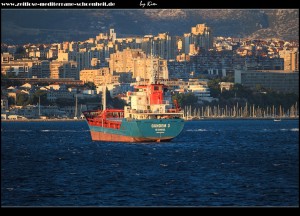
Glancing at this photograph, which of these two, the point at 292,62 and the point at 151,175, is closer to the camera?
the point at 151,175

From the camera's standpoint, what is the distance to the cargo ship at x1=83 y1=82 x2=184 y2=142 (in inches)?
2420

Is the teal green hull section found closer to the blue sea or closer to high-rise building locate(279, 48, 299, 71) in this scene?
the blue sea

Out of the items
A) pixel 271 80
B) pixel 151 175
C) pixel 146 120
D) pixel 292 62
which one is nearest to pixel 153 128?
pixel 146 120

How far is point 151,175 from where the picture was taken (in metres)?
43.1

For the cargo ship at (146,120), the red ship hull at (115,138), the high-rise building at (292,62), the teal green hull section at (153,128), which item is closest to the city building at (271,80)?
the high-rise building at (292,62)

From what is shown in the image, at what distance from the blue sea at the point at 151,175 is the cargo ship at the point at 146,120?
696mm

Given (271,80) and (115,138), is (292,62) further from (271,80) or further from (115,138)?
(115,138)

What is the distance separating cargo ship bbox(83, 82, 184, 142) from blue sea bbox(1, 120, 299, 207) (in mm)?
696

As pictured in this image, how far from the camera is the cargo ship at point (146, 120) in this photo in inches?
2420

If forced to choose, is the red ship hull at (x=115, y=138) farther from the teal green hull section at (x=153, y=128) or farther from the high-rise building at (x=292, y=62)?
the high-rise building at (x=292, y=62)

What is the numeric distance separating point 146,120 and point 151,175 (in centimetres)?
1837

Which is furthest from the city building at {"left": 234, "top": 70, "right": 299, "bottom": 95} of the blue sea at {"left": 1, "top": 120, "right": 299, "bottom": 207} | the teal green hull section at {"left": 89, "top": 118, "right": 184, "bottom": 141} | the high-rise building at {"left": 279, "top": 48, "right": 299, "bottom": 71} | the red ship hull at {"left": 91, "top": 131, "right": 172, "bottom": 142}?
the blue sea at {"left": 1, "top": 120, "right": 299, "bottom": 207}
